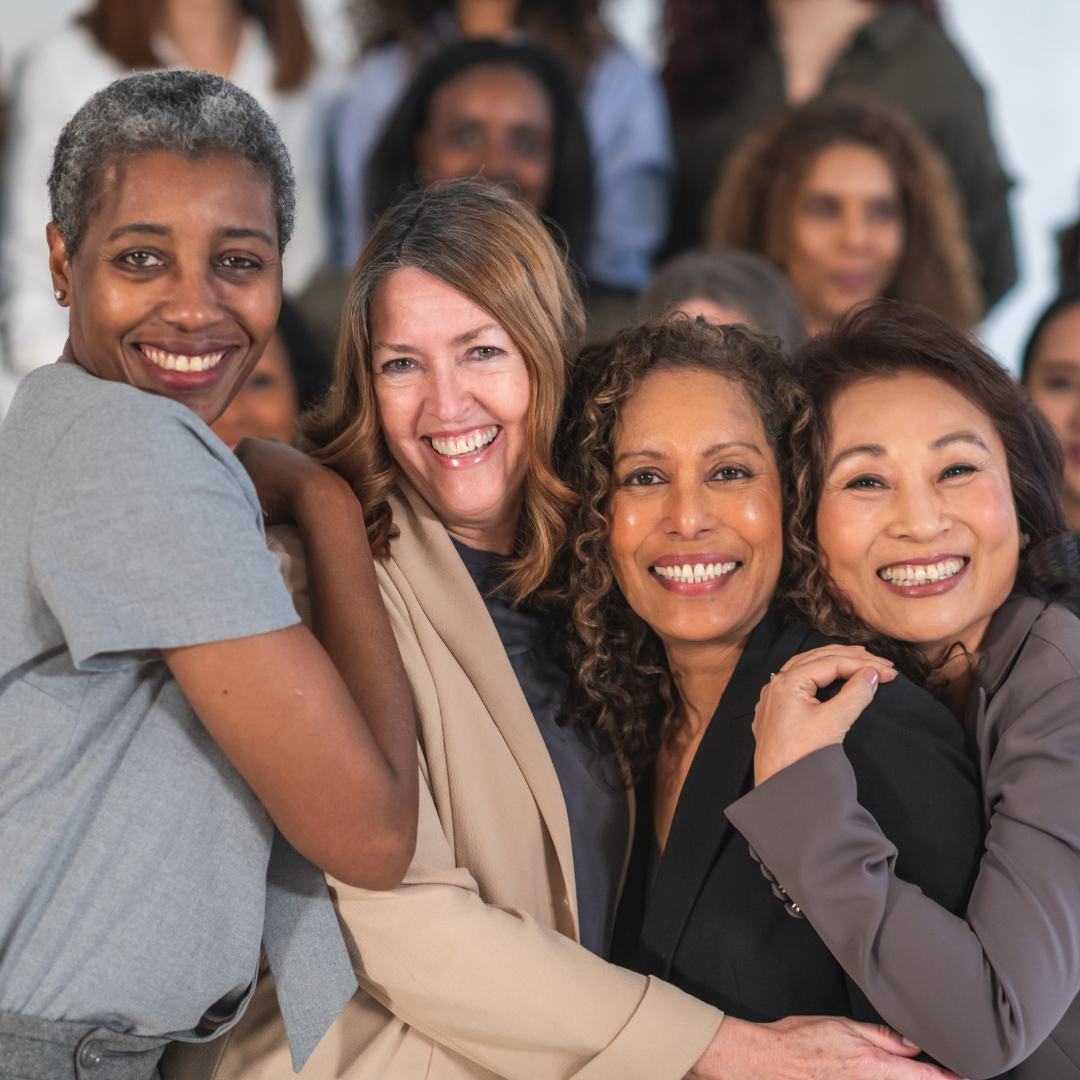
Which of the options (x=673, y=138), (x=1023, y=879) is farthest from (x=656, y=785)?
(x=673, y=138)

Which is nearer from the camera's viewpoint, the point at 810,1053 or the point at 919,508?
the point at 810,1053

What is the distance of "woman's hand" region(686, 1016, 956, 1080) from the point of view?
163 centimetres

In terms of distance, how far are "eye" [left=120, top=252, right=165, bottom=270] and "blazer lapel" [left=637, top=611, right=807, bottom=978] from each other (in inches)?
43.2

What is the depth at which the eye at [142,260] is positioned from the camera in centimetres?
148

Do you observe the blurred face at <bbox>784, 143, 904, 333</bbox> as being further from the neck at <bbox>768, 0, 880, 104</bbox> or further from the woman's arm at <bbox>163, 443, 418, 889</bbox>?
the woman's arm at <bbox>163, 443, 418, 889</bbox>

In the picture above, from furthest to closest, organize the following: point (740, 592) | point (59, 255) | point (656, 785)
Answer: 1. point (656, 785)
2. point (740, 592)
3. point (59, 255)

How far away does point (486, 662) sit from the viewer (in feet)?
6.27

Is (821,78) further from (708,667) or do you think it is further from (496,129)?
(708,667)

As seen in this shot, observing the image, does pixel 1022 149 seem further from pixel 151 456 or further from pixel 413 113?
pixel 151 456

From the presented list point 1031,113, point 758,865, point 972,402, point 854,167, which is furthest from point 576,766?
point 1031,113

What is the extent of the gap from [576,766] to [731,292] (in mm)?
2057

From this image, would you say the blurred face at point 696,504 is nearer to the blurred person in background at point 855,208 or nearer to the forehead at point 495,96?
the blurred person in background at point 855,208

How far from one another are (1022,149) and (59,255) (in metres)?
5.34

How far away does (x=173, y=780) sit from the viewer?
1446 millimetres
